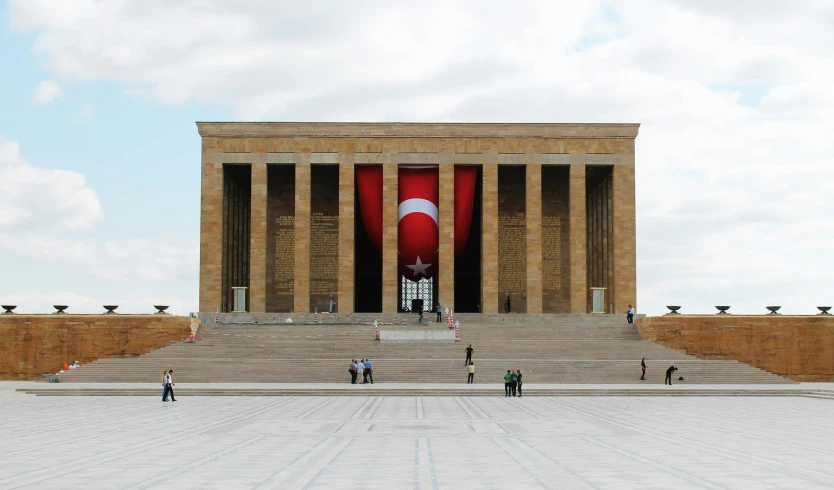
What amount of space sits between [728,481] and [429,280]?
4100 centimetres

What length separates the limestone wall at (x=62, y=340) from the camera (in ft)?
111

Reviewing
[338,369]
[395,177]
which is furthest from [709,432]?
[395,177]

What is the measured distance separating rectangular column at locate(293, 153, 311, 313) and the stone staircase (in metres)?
5.97

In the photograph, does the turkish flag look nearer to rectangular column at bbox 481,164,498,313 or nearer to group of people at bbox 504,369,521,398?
rectangular column at bbox 481,164,498,313

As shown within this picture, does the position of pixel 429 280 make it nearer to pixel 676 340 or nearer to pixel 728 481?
pixel 676 340

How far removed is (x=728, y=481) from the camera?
9922 mm

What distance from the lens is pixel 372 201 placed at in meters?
46.0

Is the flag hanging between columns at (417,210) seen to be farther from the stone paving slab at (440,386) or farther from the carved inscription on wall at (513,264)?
the stone paving slab at (440,386)

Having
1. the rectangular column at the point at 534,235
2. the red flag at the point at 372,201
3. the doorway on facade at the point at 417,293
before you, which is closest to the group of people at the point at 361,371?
the rectangular column at the point at 534,235

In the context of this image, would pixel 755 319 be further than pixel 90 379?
Yes

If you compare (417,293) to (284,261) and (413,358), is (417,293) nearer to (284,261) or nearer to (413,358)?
(284,261)

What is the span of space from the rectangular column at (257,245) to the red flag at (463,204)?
401 inches

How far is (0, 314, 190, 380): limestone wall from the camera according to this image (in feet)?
111

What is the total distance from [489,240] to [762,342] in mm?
15083
